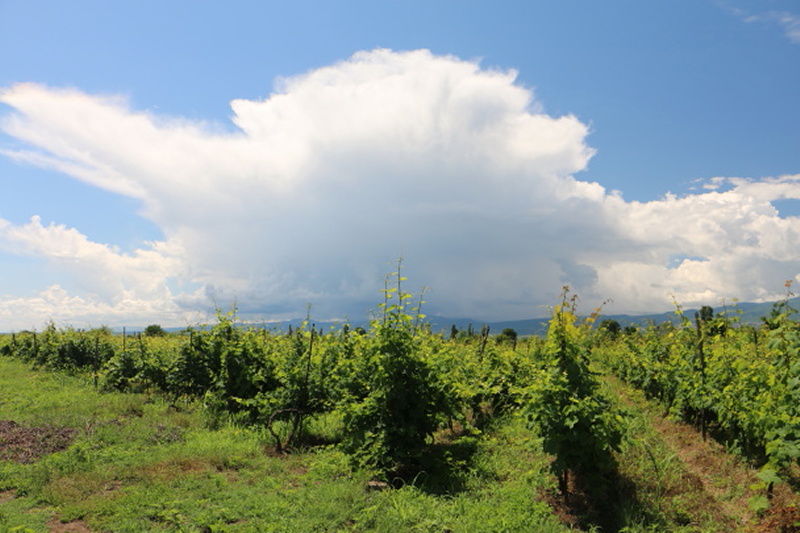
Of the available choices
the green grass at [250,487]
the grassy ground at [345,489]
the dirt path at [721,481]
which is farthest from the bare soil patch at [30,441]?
the dirt path at [721,481]

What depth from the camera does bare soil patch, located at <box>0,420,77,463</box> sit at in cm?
913

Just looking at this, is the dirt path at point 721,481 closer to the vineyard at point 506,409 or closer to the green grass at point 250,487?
the vineyard at point 506,409

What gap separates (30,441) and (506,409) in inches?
439

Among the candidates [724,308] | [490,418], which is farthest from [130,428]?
[724,308]

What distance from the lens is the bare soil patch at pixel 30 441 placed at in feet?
30.0

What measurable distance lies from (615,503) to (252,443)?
7.42 metres

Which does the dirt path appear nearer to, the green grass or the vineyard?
the vineyard

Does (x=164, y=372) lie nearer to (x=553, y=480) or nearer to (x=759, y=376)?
(x=553, y=480)

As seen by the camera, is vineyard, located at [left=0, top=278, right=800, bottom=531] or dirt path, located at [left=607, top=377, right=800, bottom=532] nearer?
dirt path, located at [left=607, top=377, right=800, bottom=532]

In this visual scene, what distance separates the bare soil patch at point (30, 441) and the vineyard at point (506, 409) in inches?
22.0

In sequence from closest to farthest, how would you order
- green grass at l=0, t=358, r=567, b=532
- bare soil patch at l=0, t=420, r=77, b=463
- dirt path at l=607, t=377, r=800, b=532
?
A: 1. dirt path at l=607, t=377, r=800, b=532
2. green grass at l=0, t=358, r=567, b=532
3. bare soil patch at l=0, t=420, r=77, b=463

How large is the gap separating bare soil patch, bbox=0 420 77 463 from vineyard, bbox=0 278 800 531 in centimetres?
56

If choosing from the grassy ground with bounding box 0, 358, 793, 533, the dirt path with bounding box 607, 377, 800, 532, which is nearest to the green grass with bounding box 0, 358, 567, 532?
the grassy ground with bounding box 0, 358, 793, 533

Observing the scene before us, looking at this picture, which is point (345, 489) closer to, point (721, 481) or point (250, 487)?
point (250, 487)
